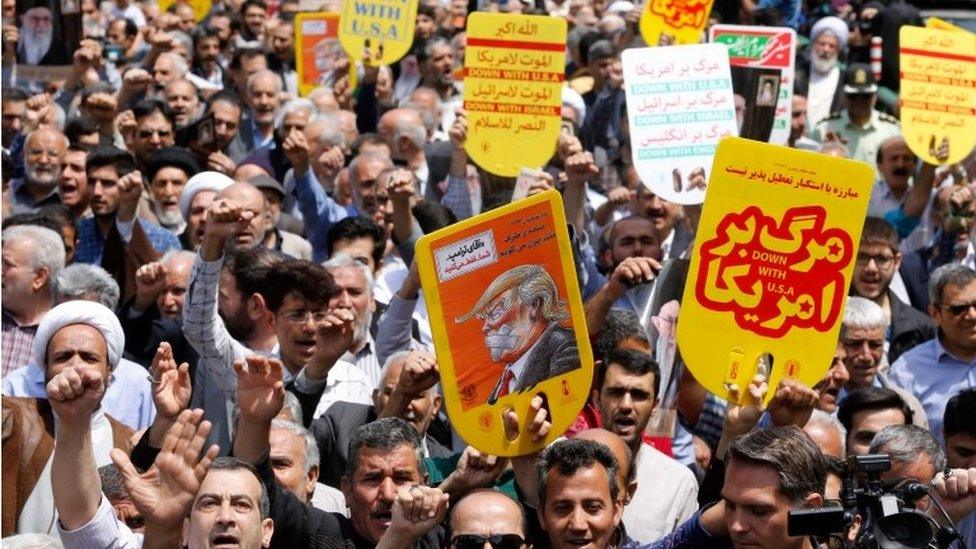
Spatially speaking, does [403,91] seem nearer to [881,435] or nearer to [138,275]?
[138,275]

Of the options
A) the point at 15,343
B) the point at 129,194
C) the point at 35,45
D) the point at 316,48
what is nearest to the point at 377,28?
the point at 316,48

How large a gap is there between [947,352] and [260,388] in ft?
12.9

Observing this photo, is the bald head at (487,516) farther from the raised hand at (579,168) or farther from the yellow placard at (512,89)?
the yellow placard at (512,89)

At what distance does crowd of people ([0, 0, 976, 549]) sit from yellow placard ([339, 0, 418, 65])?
39 centimetres

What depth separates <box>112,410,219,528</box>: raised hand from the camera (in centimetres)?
555

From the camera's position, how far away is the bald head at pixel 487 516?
20.0 feet

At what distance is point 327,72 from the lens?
14992mm

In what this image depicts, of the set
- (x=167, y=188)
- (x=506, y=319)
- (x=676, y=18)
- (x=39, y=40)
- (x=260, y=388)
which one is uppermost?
(x=506, y=319)

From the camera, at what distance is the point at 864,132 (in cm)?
1427

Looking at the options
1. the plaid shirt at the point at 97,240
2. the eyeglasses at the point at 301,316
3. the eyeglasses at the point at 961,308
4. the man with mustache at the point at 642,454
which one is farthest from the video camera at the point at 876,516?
the plaid shirt at the point at 97,240

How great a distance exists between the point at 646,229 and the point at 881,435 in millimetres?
3110

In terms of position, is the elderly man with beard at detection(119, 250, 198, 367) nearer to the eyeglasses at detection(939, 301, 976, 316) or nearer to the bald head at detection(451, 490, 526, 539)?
the bald head at detection(451, 490, 526, 539)

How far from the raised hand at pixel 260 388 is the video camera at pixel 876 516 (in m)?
1.70

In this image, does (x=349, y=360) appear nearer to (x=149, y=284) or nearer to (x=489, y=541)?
→ (x=149, y=284)
